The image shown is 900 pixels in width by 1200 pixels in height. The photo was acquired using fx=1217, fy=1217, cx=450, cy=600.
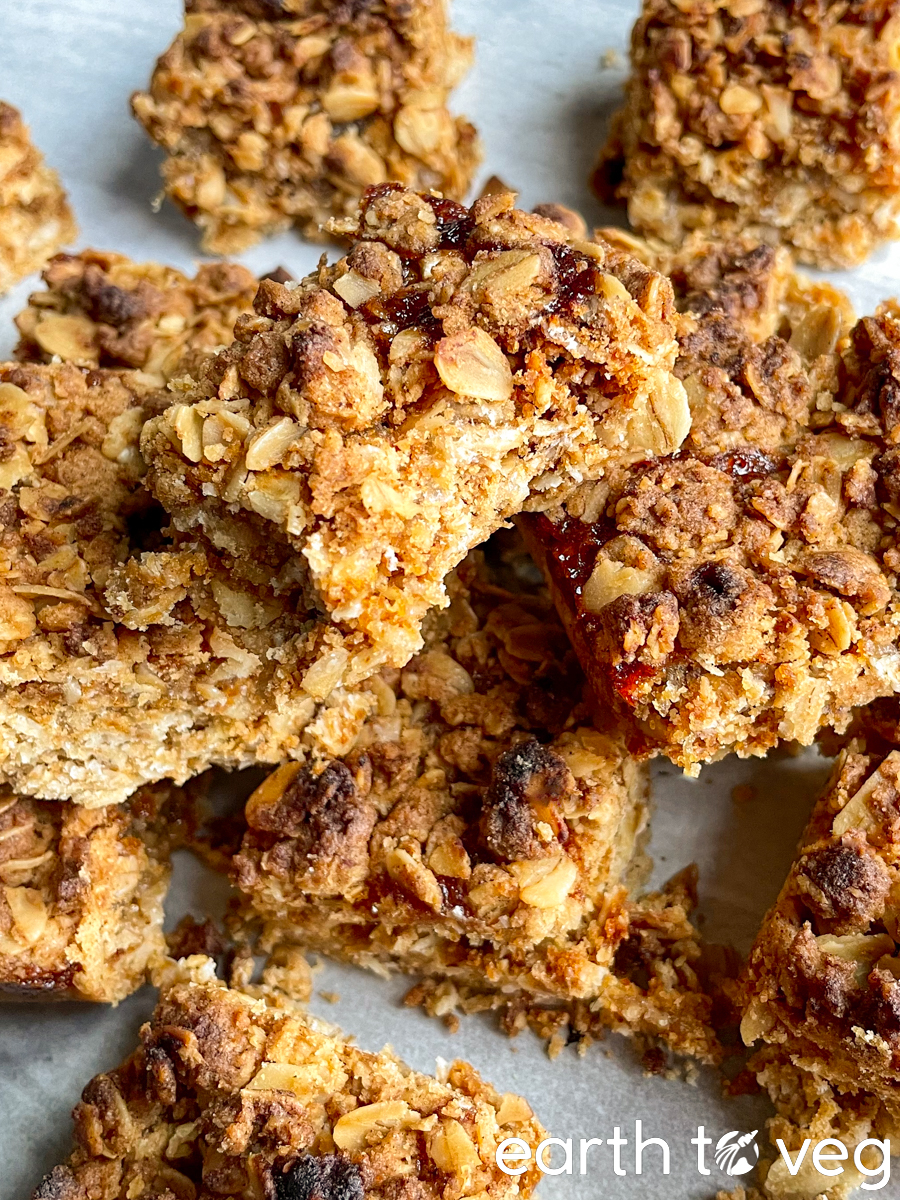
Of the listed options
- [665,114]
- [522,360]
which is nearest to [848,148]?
[665,114]

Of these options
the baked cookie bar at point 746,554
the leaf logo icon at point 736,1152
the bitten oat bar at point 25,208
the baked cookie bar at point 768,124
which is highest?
the baked cookie bar at point 768,124

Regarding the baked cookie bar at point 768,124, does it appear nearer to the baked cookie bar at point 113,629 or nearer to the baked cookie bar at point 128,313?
the baked cookie bar at point 128,313

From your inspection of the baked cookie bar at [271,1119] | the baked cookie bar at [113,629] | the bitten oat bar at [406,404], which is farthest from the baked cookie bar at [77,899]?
the bitten oat bar at [406,404]

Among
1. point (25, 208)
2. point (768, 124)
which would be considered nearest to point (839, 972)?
point (768, 124)

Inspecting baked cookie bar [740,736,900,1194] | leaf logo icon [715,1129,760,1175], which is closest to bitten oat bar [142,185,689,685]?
baked cookie bar [740,736,900,1194]

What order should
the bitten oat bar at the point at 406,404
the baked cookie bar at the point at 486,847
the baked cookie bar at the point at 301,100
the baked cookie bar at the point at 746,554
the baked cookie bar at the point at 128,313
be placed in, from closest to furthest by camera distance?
the bitten oat bar at the point at 406,404 < the baked cookie bar at the point at 746,554 < the baked cookie bar at the point at 486,847 < the baked cookie bar at the point at 128,313 < the baked cookie bar at the point at 301,100

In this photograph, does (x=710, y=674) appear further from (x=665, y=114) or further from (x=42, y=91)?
(x=42, y=91)
